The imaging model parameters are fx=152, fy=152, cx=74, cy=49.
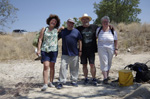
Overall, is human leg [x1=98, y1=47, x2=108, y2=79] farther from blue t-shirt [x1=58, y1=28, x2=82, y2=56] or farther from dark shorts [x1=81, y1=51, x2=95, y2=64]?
blue t-shirt [x1=58, y1=28, x2=82, y2=56]

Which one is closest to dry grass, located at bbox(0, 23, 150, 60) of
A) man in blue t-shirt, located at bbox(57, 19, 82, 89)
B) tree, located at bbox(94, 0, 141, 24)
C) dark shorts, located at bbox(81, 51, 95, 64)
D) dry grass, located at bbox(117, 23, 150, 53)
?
dry grass, located at bbox(117, 23, 150, 53)

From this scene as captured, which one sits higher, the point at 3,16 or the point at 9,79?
the point at 3,16

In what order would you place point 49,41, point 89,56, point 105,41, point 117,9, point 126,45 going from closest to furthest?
point 49,41
point 105,41
point 89,56
point 126,45
point 117,9

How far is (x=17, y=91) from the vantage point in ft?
13.1

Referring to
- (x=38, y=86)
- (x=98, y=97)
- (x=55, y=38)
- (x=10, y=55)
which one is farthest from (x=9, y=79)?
(x=10, y=55)

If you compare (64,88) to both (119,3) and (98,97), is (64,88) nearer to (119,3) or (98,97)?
(98,97)

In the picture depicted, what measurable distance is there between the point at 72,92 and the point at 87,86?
0.65 m

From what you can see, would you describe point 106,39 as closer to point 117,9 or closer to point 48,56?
point 48,56

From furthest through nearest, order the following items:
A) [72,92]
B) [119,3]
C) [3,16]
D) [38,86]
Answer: [119,3]
[3,16]
[38,86]
[72,92]

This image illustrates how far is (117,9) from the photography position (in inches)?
1006

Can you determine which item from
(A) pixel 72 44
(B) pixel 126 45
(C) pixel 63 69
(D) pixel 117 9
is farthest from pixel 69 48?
(D) pixel 117 9

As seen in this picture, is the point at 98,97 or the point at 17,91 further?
the point at 17,91

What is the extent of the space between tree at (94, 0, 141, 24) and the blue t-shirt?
22.2m

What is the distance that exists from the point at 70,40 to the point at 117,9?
77.2 ft
